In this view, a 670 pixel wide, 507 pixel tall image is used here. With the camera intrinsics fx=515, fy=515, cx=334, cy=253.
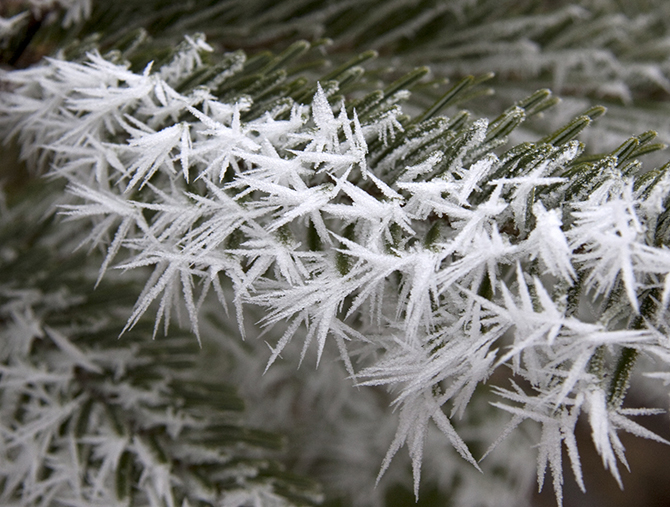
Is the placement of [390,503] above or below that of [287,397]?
below

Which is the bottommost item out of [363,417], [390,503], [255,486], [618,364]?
[390,503]

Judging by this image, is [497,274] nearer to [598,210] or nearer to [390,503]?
[598,210]

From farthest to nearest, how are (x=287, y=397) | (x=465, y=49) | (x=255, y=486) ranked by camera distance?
(x=287, y=397)
(x=465, y=49)
(x=255, y=486)

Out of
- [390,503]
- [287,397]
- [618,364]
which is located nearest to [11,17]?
[618,364]

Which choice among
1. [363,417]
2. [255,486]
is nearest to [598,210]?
[255,486]

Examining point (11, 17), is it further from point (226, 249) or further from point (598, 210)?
point (598, 210)

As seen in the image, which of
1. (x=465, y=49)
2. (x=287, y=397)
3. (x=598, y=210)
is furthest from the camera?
(x=287, y=397)

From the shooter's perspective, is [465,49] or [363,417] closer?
[465,49]
